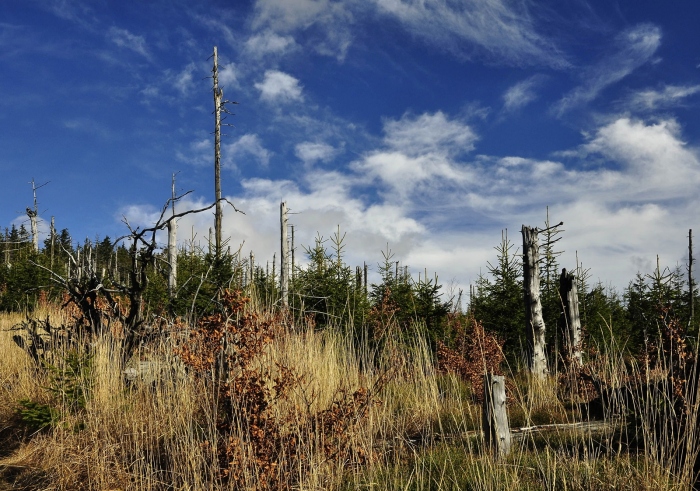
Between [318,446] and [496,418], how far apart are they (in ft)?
5.29

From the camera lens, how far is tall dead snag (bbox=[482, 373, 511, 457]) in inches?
181

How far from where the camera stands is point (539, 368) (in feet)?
33.4

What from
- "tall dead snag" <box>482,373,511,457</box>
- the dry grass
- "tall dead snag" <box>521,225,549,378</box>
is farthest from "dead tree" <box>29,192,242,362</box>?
"tall dead snag" <box>521,225,549,378</box>

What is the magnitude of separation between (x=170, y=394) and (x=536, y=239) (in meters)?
7.88

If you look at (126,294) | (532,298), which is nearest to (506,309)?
(532,298)

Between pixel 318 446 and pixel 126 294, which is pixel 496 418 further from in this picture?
pixel 126 294

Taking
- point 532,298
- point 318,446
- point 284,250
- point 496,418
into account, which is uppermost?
point 284,250

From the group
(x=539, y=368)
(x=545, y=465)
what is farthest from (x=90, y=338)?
(x=539, y=368)

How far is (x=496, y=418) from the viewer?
4.62m

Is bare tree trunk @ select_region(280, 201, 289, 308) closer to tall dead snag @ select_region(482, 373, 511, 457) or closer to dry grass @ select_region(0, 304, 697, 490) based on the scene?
dry grass @ select_region(0, 304, 697, 490)

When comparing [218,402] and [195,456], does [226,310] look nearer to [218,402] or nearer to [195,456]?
[218,402]

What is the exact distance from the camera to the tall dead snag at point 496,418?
461cm

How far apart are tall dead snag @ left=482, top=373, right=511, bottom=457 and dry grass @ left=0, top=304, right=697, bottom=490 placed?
0.46 ft

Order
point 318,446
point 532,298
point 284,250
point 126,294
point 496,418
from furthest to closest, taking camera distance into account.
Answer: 1. point 284,250
2. point 532,298
3. point 126,294
4. point 496,418
5. point 318,446
